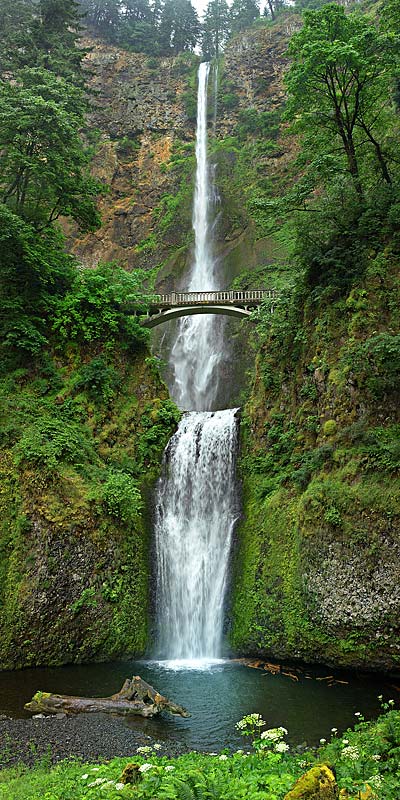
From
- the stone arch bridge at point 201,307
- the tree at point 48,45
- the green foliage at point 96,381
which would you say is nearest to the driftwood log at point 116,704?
the green foliage at point 96,381

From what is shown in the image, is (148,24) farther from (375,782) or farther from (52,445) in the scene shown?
(375,782)

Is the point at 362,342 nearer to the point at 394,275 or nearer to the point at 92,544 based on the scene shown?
the point at 394,275

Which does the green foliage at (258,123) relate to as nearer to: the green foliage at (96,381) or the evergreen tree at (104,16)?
the evergreen tree at (104,16)

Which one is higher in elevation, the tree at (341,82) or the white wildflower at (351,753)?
the tree at (341,82)

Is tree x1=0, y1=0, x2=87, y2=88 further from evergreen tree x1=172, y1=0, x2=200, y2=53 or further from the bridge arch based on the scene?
evergreen tree x1=172, y1=0, x2=200, y2=53

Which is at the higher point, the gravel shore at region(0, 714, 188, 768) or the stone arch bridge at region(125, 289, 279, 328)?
the stone arch bridge at region(125, 289, 279, 328)

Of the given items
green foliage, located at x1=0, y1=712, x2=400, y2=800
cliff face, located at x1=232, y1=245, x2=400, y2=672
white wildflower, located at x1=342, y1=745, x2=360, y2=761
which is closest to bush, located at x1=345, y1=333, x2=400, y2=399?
cliff face, located at x1=232, y1=245, x2=400, y2=672


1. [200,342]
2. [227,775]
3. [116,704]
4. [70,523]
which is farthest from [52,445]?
[200,342]
